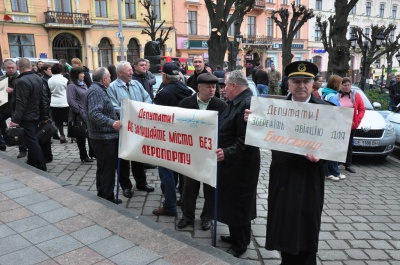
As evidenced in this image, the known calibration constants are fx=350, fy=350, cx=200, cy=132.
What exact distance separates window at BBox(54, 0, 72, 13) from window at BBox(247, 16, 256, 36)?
22.1 metres

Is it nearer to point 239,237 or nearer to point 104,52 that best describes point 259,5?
point 104,52

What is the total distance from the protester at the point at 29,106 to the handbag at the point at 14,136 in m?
0.10

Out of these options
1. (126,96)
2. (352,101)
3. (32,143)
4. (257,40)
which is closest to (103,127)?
(126,96)

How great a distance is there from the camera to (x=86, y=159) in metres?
7.04

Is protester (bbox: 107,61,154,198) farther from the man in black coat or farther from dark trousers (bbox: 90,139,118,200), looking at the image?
the man in black coat

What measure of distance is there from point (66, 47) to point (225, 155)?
103ft

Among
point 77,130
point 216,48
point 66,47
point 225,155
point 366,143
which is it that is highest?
point 66,47

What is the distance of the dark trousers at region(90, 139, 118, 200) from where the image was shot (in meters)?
4.59

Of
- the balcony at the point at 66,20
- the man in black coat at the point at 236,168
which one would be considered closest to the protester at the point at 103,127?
the man in black coat at the point at 236,168

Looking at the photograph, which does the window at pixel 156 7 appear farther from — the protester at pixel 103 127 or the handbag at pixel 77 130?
the protester at pixel 103 127

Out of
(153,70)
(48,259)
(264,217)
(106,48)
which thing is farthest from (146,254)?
(106,48)

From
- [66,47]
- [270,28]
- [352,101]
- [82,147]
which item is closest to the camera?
[352,101]

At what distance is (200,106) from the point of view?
13.4 ft

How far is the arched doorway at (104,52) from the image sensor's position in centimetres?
3312
